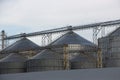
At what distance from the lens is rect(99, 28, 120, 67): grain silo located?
39.8 m

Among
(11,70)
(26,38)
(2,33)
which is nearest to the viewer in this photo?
(11,70)

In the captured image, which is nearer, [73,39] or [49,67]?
[49,67]

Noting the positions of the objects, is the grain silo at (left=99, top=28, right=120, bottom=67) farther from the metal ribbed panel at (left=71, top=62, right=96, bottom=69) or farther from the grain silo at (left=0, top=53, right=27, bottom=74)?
the grain silo at (left=0, top=53, right=27, bottom=74)

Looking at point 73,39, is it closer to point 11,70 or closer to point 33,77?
point 11,70

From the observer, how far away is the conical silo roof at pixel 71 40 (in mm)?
44594

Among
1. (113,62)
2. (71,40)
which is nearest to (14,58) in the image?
(71,40)

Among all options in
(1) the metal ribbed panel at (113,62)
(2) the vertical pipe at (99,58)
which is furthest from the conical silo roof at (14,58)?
(1) the metal ribbed panel at (113,62)

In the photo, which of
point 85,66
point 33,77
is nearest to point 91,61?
point 85,66

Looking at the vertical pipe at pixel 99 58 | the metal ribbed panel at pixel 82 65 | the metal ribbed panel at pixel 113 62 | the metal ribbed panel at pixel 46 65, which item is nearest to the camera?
the metal ribbed panel at pixel 113 62

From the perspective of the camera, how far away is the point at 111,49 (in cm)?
4047

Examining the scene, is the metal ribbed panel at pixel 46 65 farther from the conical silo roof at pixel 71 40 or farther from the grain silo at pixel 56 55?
the conical silo roof at pixel 71 40

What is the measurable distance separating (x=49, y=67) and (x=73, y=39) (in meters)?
6.43

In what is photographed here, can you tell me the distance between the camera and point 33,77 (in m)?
32.7

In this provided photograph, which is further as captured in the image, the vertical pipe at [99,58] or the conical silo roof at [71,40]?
the conical silo roof at [71,40]
